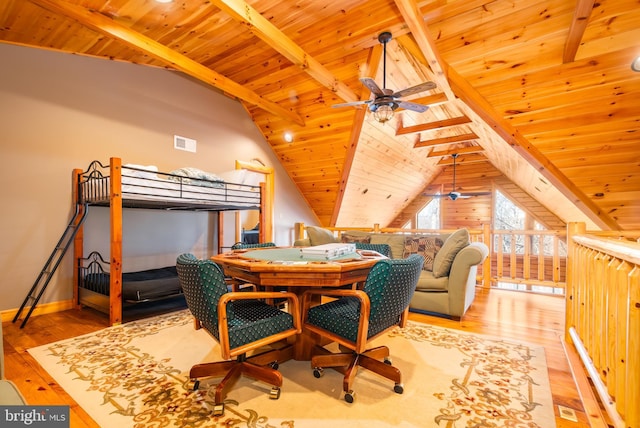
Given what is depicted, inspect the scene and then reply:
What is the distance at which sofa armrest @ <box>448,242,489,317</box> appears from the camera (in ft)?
10.3

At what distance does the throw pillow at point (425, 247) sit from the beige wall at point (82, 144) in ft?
10.1

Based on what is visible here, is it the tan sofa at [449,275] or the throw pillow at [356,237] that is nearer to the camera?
the tan sofa at [449,275]

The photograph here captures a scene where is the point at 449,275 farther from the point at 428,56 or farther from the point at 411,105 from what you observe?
the point at 428,56

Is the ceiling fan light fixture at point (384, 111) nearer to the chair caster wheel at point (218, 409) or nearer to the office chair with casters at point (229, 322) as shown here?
the office chair with casters at point (229, 322)

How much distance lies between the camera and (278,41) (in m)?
3.01

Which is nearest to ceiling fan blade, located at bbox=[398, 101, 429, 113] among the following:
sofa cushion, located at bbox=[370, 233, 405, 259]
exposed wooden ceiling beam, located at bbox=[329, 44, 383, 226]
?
exposed wooden ceiling beam, located at bbox=[329, 44, 383, 226]

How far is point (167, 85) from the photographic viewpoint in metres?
4.30

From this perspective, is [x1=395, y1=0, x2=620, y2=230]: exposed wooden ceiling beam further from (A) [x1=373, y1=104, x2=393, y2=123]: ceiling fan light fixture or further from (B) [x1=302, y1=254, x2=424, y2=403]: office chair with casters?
(B) [x1=302, y1=254, x2=424, y2=403]: office chair with casters

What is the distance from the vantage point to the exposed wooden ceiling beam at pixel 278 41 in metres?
2.52

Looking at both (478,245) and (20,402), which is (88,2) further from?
(478,245)

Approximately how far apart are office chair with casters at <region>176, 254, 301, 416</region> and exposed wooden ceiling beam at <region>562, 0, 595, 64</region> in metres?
3.13

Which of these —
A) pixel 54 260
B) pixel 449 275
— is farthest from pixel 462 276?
pixel 54 260

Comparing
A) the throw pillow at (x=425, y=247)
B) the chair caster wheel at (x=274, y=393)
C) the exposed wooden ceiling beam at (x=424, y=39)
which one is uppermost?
the exposed wooden ceiling beam at (x=424, y=39)

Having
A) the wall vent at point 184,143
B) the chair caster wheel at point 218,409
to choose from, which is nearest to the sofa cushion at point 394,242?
the chair caster wheel at point 218,409
